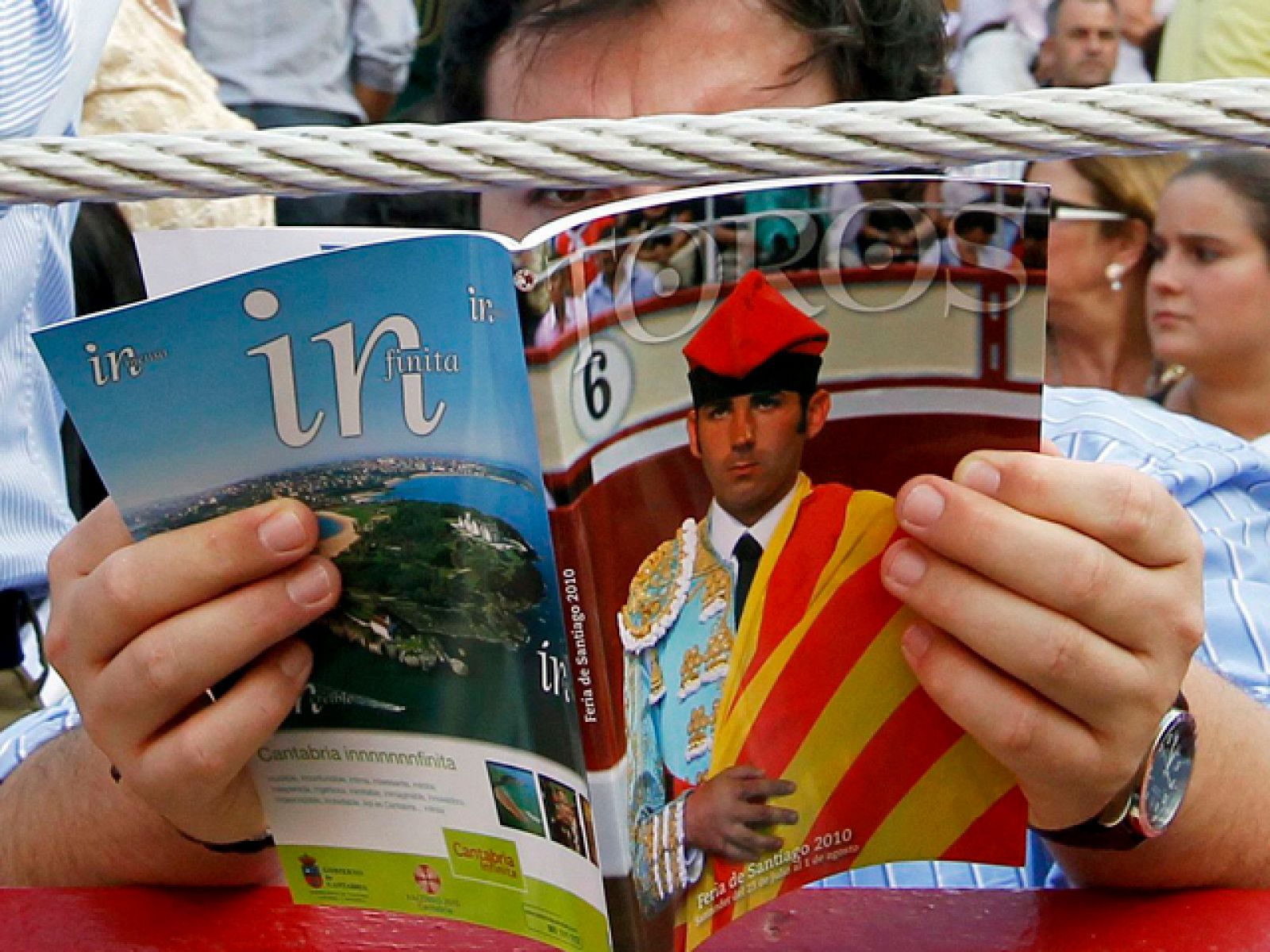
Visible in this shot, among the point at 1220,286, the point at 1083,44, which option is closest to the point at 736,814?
the point at 1220,286

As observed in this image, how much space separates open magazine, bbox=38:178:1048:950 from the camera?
623mm

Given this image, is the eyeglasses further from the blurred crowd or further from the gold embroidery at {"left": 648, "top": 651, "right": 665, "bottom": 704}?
the gold embroidery at {"left": 648, "top": 651, "right": 665, "bottom": 704}

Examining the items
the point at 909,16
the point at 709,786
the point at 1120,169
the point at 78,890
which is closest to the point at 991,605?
the point at 709,786

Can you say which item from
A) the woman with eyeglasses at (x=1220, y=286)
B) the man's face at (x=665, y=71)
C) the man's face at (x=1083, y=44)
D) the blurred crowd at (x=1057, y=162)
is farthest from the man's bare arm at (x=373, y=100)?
the man's face at (x=665, y=71)

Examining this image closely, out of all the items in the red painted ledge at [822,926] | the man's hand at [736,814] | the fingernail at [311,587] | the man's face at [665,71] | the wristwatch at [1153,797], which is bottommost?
the red painted ledge at [822,926]

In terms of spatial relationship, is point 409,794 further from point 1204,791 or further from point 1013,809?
point 1204,791

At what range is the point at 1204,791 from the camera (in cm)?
80

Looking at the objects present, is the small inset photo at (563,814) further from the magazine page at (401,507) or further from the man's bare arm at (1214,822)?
the man's bare arm at (1214,822)

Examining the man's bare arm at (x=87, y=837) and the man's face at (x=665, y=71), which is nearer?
the man's bare arm at (x=87, y=837)

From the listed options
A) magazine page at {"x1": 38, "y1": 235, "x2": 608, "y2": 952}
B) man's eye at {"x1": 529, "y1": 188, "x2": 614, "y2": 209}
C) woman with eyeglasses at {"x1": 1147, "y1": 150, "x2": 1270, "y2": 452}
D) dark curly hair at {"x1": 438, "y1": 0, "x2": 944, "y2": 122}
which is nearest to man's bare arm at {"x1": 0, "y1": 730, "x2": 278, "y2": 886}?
magazine page at {"x1": 38, "y1": 235, "x2": 608, "y2": 952}

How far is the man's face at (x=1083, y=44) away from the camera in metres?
2.77

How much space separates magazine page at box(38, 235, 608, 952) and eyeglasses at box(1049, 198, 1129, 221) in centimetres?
216

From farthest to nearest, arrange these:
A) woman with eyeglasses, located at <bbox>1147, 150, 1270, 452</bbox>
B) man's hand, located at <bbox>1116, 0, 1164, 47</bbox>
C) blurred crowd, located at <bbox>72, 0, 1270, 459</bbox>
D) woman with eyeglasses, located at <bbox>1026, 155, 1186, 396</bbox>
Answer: man's hand, located at <bbox>1116, 0, 1164, 47</bbox>
woman with eyeglasses, located at <bbox>1026, 155, 1186, 396</bbox>
woman with eyeglasses, located at <bbox>1147, 150, 1270, 452</bbox>
blurred crowd, located at <bbox>72, 0, 1270, 459</bbox>

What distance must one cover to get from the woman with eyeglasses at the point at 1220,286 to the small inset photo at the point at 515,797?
6.40 feet
